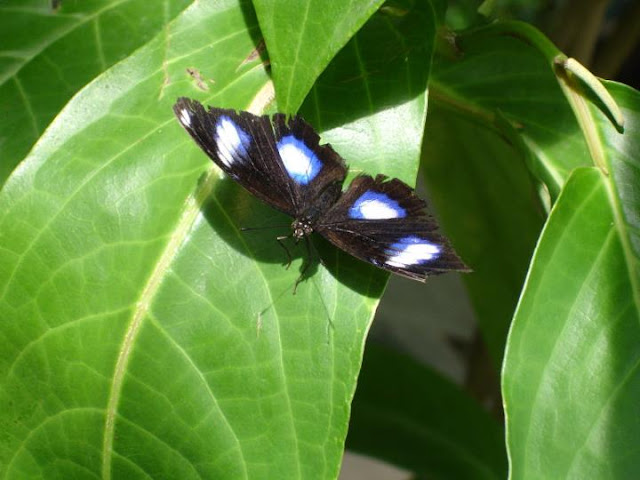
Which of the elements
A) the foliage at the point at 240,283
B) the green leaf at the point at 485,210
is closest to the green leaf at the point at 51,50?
the foliage at the point at 240,283

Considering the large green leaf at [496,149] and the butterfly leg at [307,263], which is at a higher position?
the large green leaf at [496,149]

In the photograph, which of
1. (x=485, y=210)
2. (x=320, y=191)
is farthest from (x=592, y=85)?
(x=485, y=210)

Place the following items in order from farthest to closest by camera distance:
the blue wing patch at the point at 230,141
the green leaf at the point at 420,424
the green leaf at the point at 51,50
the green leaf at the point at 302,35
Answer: the green leaf at the point at 420,424 < the green leaf at the point at 51,50 < the blue wing patch at the point at 230,141 < the green leaf at the point at 302,35

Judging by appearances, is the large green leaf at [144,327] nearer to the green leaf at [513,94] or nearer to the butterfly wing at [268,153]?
the butterfly wing at [268,153]

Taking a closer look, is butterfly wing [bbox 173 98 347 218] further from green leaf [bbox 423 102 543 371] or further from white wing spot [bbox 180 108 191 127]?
green leaf [bbox 423 102 543 371]

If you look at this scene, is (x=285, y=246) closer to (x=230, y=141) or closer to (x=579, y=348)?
(x=230, y=141)

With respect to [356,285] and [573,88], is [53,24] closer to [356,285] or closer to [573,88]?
[356,285]

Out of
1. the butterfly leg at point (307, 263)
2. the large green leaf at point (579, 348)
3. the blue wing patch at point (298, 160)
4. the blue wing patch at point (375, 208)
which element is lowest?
the large green leaf at point (579, 348)

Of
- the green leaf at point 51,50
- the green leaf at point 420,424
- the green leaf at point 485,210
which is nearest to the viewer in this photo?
the green leaf at point 51,50

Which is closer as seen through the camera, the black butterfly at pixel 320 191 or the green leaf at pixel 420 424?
the black butterfly at pixel 320 191
